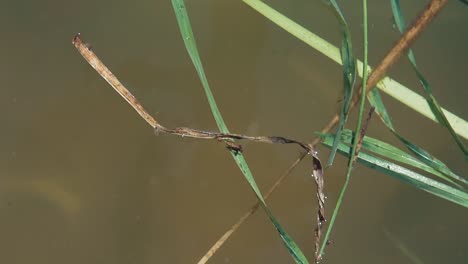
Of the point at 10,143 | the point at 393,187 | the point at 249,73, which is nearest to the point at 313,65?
the point at 249,73

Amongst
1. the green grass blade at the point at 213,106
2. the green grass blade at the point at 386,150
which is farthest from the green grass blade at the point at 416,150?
the green grass blade at the point at 213,106

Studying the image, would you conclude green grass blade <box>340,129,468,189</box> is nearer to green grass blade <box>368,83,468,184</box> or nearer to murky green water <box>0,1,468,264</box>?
green grass blade <box>368,83,468,184</box>

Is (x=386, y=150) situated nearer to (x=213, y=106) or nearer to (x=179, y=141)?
(x=213, y=106)

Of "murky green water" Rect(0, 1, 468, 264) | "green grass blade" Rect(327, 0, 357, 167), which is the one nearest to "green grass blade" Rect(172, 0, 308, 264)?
"green grass blade" Rect(327, 0, 357, 167)

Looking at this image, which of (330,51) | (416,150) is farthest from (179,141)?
(416,150)

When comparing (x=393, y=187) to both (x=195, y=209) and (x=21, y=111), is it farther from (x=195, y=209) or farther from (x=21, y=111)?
(x=21, y=111)

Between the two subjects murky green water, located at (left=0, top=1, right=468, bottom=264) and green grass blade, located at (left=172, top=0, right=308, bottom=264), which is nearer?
green grass blade, located at (left=172, top=0, right=308, bottom=264)
